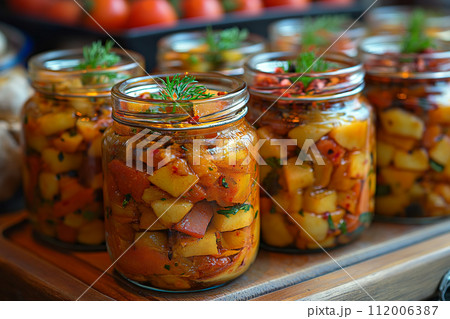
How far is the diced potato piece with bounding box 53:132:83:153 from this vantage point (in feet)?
4.39

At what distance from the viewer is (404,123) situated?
1.47 meters

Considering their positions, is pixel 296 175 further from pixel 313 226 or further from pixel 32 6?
pixel 32 6

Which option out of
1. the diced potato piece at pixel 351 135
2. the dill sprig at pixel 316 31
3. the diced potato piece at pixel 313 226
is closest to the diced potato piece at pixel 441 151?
the diced potato piece at pixel 351 135

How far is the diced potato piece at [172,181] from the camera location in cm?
112

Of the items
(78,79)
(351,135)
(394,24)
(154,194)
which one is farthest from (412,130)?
(394,24)

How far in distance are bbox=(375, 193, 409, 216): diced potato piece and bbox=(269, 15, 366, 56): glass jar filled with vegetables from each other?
47 cm

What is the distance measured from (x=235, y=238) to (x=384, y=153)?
1.70ft

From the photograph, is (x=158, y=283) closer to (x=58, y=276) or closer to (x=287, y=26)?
(x=58, y=276)

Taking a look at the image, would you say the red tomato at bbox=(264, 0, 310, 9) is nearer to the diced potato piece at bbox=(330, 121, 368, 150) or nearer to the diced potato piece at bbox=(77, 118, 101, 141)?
the diced potato piece at bbox=(330, 121, 368, 150)

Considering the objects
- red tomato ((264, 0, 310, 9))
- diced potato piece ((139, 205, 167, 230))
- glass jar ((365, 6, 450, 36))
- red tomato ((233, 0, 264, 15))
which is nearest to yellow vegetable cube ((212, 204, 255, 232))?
diced potato piece ((139, 205, 167, 230))

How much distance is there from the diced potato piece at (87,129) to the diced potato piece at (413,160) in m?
0.73

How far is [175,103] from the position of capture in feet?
3.67

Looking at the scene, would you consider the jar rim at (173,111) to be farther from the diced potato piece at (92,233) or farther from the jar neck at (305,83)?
the diced potato piece at (92,233)

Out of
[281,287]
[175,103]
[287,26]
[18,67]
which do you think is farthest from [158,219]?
[287,26]
